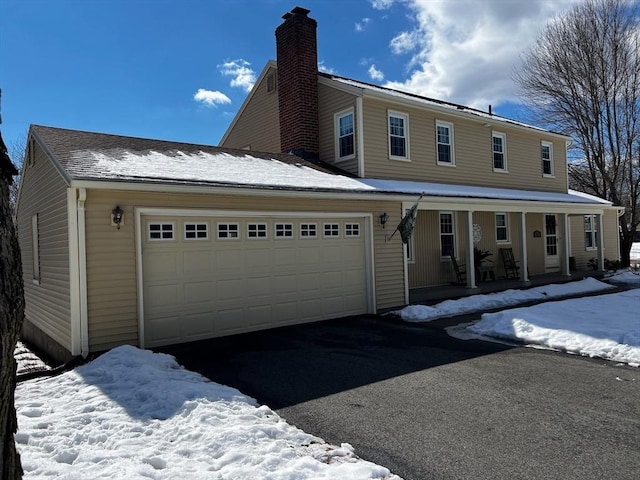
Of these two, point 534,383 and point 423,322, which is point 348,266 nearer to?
point 423,322

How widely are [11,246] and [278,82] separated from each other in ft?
43.8

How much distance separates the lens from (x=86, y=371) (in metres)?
6.09

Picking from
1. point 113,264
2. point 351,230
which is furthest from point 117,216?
point 351,230

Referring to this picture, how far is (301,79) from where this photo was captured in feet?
45.4

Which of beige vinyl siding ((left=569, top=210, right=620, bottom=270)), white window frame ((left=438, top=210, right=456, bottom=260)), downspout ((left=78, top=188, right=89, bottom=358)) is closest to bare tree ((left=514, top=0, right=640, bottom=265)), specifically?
beige vinyl siding ((left=569, top=210, right=620, bottom=270))

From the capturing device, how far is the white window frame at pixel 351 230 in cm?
1045

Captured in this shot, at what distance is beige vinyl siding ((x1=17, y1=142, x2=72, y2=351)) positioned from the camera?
7.54 metres

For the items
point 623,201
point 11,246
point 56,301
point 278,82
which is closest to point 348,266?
point 56,301

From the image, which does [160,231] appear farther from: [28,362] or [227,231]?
[28,362]

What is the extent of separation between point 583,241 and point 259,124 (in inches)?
606

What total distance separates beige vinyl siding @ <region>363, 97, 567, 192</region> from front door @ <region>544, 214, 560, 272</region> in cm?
126

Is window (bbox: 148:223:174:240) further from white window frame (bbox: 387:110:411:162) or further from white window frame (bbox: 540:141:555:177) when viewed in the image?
white window frame (bbox: 540:141:555:177)

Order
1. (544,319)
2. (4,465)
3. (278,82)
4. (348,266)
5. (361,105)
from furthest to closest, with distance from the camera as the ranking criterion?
(278,82) → (361,105) → (348,266) → (544,319) → (4,465)

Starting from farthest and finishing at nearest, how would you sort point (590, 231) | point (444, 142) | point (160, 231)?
point (590, 231) < point (444, 142) < point (160, 231)
